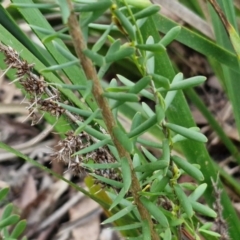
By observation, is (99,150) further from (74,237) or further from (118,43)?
(74,237)

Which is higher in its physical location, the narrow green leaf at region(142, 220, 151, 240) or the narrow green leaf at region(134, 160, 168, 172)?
the narrow green leaf at region(134, 160, 168, 172)

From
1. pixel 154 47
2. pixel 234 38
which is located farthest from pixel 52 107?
pixel 234 38

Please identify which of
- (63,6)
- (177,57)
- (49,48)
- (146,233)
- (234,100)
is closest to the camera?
(63,6)

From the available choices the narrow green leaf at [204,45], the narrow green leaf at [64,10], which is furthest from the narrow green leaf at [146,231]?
the narrow green leaf at [204,45]

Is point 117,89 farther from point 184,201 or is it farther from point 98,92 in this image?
point 184,201

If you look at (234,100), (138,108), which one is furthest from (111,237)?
(234,100)

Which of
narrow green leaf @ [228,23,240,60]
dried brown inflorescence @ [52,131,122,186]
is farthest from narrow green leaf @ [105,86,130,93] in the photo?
narrow green leaf @ [228,23,240,60]

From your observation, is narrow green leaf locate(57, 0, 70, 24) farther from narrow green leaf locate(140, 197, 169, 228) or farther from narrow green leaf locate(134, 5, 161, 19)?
narrow green leaf locate(140, 197, 169, 228)
